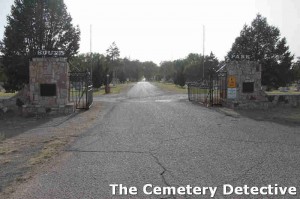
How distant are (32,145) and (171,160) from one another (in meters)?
3.90

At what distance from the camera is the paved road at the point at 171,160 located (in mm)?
5441

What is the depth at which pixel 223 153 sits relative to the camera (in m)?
7.58

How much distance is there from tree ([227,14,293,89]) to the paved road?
95.9 ft

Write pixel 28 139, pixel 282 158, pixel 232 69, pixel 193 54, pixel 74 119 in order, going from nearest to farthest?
pixel 282 158 → pixel 28 139 → pixel 74 119 → pixel 232 69 → pixel 193 54

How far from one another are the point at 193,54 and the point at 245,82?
300 feet

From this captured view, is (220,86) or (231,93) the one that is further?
(220,86)

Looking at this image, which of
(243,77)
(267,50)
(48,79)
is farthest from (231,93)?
(267,50)

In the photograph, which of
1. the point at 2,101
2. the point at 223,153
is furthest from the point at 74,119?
the point at 223,153

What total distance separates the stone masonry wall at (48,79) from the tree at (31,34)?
41.2ft

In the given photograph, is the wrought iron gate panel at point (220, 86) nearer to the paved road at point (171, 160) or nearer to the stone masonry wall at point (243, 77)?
the stone masonry wall at point (243, 77)

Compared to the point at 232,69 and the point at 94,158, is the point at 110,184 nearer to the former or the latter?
the point at 94,158

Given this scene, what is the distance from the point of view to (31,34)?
29.1 meters
